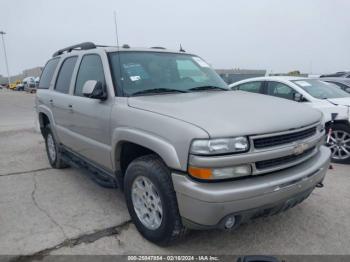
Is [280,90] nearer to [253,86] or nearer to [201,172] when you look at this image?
[253,86]

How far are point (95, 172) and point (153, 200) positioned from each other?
134cm

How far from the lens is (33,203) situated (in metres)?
4.12

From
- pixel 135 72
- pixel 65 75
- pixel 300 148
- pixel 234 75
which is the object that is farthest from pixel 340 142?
pixel 234 75

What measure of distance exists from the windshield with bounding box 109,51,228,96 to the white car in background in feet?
8.79

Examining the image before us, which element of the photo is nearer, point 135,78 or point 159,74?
point 135,78

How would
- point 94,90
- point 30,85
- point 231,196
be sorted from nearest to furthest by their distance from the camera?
point 231,196 < point 94,90 < point 30,85

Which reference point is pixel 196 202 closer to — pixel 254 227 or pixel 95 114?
pixel 254 227

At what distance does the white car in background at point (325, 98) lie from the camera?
5.66m

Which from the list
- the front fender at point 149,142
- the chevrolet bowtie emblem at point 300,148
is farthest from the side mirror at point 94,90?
the chevrolet bowtie emblem at point 300,148

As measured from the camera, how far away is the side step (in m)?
3.69

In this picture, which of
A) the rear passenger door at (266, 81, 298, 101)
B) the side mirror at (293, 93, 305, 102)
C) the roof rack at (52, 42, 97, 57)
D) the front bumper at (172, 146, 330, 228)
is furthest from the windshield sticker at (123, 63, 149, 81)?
the rear passenger door at (266, 81, 298, 101)

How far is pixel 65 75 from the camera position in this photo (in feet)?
16.0

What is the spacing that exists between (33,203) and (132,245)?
5.78 feet

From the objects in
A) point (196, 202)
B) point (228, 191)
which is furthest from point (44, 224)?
point (228, 191)
